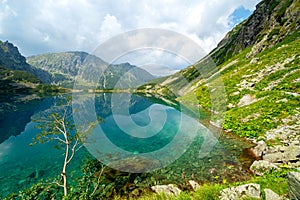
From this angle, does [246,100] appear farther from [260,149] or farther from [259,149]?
[260,149]

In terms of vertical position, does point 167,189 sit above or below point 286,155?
below

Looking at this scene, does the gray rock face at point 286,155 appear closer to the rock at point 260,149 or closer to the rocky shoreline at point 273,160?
the rocky shoreline at point 273,160

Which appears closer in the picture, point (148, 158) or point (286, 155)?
point (286, 155)

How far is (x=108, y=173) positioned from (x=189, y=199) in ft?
34.6

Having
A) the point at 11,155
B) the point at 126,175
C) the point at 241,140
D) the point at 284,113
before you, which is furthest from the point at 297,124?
the point at 11,155

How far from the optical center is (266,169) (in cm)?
1162

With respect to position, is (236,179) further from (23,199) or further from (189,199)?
(23,199)

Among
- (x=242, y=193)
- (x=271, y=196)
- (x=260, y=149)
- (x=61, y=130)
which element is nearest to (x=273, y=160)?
(x=260, y=149)

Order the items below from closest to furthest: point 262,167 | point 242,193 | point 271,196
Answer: point 271,196 → point 242,193 → point 262,167

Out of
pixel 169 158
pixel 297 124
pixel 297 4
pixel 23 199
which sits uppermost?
pixel 297 4

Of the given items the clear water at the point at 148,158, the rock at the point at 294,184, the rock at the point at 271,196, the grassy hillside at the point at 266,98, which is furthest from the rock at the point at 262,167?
the rock at the point at 294,184

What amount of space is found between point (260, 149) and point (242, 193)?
1058 centimetres

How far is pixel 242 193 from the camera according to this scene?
22.6 feet

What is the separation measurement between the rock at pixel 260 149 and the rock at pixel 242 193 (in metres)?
9.68
